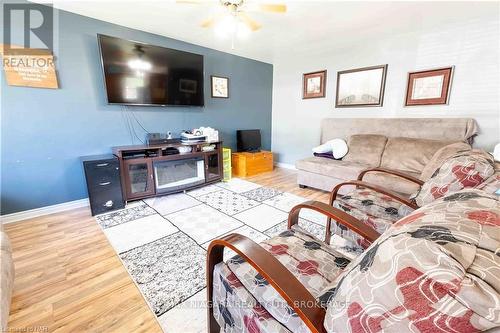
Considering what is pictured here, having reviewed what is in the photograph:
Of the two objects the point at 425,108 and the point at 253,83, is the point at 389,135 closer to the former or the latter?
the point at 425,108

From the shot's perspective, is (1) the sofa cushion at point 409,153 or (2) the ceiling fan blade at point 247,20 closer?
(2) the ceiling fan blade at point 247,20

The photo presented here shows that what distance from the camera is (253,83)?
443 cm

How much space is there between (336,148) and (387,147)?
667mm

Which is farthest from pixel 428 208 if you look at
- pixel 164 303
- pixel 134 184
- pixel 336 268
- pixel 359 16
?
pixel 134 184

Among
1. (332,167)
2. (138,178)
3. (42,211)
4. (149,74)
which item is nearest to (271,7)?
(149,74)

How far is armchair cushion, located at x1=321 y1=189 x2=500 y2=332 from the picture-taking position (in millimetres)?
391

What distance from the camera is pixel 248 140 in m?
4.35

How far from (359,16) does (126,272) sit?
11.3ft

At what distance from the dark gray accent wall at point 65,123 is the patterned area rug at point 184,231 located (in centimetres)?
79

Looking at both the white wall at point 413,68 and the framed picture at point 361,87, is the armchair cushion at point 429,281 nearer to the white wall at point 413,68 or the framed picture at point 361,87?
the white wall at point 413,68

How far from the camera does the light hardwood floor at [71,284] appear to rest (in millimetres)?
1215

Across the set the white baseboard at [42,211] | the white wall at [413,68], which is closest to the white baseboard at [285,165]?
the white wall at [413,68]

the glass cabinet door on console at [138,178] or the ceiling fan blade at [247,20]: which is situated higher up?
the ceiling fan blade at [247,20]

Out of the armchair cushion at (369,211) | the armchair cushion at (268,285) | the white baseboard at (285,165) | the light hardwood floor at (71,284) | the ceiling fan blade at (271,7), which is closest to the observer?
the armchair cushion at (268,285)
